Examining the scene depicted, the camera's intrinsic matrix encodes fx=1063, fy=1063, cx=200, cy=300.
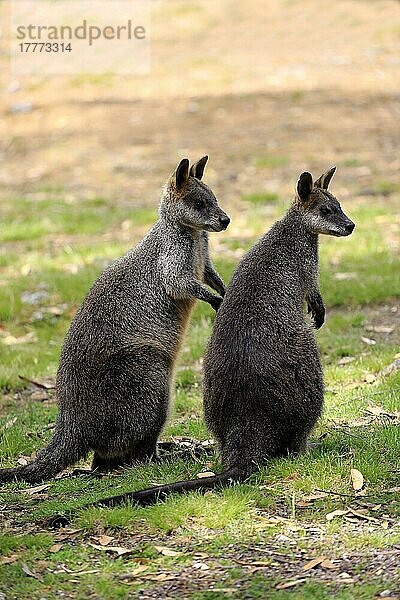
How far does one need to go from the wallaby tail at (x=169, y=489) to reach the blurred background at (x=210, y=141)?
10.1 ft

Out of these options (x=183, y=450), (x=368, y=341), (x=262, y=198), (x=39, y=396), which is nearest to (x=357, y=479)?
(x=183, y=450)

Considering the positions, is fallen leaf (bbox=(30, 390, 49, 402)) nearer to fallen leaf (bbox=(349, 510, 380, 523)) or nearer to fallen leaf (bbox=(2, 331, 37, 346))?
fallen leaf (bbox=(2, 331, 37, 346))

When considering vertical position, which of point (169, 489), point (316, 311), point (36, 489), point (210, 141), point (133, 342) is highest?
point (316, 311)

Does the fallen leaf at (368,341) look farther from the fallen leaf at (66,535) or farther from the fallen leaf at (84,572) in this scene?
the fallen leaf at (84,572)

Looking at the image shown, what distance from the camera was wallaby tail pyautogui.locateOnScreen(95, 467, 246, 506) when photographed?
5.14 m

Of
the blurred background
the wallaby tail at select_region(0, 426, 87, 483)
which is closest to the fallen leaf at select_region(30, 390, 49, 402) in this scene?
the blurred background

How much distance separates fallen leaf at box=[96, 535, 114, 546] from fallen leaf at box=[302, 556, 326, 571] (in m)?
0.94

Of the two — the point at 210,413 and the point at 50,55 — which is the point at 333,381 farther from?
the point at 50,55

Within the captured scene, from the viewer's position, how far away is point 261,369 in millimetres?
5562

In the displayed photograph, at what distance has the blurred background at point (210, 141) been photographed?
1035cm

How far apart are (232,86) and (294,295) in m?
12.1

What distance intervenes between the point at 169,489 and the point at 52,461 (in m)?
1.01

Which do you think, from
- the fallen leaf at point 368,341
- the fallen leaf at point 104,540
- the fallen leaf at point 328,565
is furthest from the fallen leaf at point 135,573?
the fallen leaf at point 368,341

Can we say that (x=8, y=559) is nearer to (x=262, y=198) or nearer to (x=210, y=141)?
(x=262, y=198)
